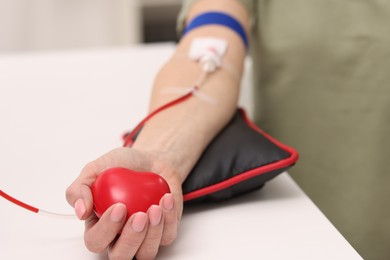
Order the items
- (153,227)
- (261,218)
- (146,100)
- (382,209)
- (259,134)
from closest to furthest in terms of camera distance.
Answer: (153,227)
(261,218)
(259,134)
(382,209)
(146,100)

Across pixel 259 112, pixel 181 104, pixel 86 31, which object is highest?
pixel 181 104

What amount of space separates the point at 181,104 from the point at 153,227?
0.89ft

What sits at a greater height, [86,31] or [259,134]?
[259,134]

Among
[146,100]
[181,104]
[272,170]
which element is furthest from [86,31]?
[272,170]

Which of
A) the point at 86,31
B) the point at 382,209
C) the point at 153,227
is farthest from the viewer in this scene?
the point at 86,31

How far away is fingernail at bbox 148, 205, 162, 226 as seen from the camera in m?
0.48

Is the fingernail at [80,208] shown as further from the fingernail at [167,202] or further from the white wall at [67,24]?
the white wall at [67,24]

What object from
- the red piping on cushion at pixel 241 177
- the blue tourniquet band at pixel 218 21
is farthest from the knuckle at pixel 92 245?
the blue tourniquet band at pixel 218 21

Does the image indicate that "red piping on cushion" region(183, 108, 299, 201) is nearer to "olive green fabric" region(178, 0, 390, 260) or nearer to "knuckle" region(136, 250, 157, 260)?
"knuckle" region(136, 250, 157, 260)

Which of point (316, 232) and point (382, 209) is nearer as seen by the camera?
point (316, 232)

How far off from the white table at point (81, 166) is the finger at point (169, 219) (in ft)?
0.06

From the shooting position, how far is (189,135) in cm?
67

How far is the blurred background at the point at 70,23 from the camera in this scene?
6.35 feet

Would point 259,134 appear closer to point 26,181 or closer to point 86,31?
point 26,181
